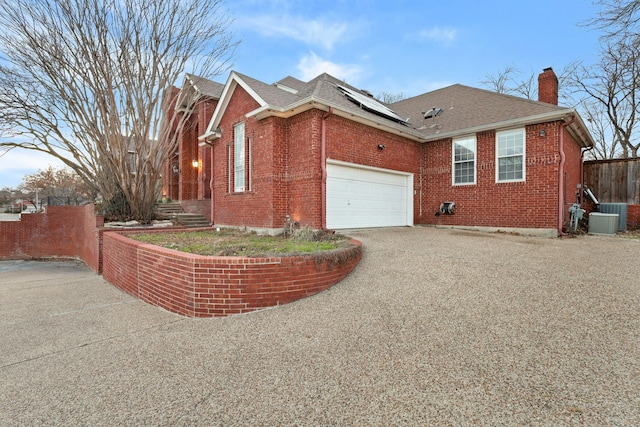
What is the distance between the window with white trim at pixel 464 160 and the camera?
10.1m

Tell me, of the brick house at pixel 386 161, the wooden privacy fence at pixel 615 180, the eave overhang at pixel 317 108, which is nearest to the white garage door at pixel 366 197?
the brick house at pixel 386 161

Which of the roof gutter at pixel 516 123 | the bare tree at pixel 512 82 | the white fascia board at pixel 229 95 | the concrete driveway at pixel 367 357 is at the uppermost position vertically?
the bare tree at pixel 512 82

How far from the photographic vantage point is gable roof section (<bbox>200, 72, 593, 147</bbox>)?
27.5 ft

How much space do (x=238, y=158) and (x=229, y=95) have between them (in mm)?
2493

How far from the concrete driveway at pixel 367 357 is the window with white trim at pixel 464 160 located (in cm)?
600

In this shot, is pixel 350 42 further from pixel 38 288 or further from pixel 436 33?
pixel 38 288

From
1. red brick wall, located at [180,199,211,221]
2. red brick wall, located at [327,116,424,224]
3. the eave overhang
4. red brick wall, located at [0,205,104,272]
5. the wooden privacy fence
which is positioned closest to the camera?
the eave overhang

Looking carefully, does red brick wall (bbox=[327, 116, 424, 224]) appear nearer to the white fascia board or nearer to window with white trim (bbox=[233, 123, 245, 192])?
the white fascia board

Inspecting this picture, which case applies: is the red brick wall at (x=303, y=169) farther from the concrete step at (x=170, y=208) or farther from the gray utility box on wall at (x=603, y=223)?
the gray utility box on wall at (x=603, y=223)

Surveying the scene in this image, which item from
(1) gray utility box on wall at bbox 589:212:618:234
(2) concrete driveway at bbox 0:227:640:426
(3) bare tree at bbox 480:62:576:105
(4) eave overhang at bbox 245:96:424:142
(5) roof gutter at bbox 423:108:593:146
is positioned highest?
(3) bare tree at bbox 480:62:576:105

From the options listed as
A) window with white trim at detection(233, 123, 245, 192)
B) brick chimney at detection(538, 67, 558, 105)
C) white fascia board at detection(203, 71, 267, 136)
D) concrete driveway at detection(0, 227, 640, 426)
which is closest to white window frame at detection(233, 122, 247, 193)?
window with white trim at detection(233, 123, 245, 192)

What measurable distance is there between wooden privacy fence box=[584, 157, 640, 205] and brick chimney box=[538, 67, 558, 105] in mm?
3586

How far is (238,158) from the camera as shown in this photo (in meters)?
10.5

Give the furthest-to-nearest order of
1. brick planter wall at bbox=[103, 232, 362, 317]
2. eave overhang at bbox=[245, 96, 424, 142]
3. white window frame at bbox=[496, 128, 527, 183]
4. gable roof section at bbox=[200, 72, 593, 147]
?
white window frame at bbox=[496, 128, 527, 183], gable roof section at bbox=[200, 72, 593, 147], eave overhang at bbox=[245, 96, 424, 142], brick planter wall at bbox=[103, 232, 362, 317]
